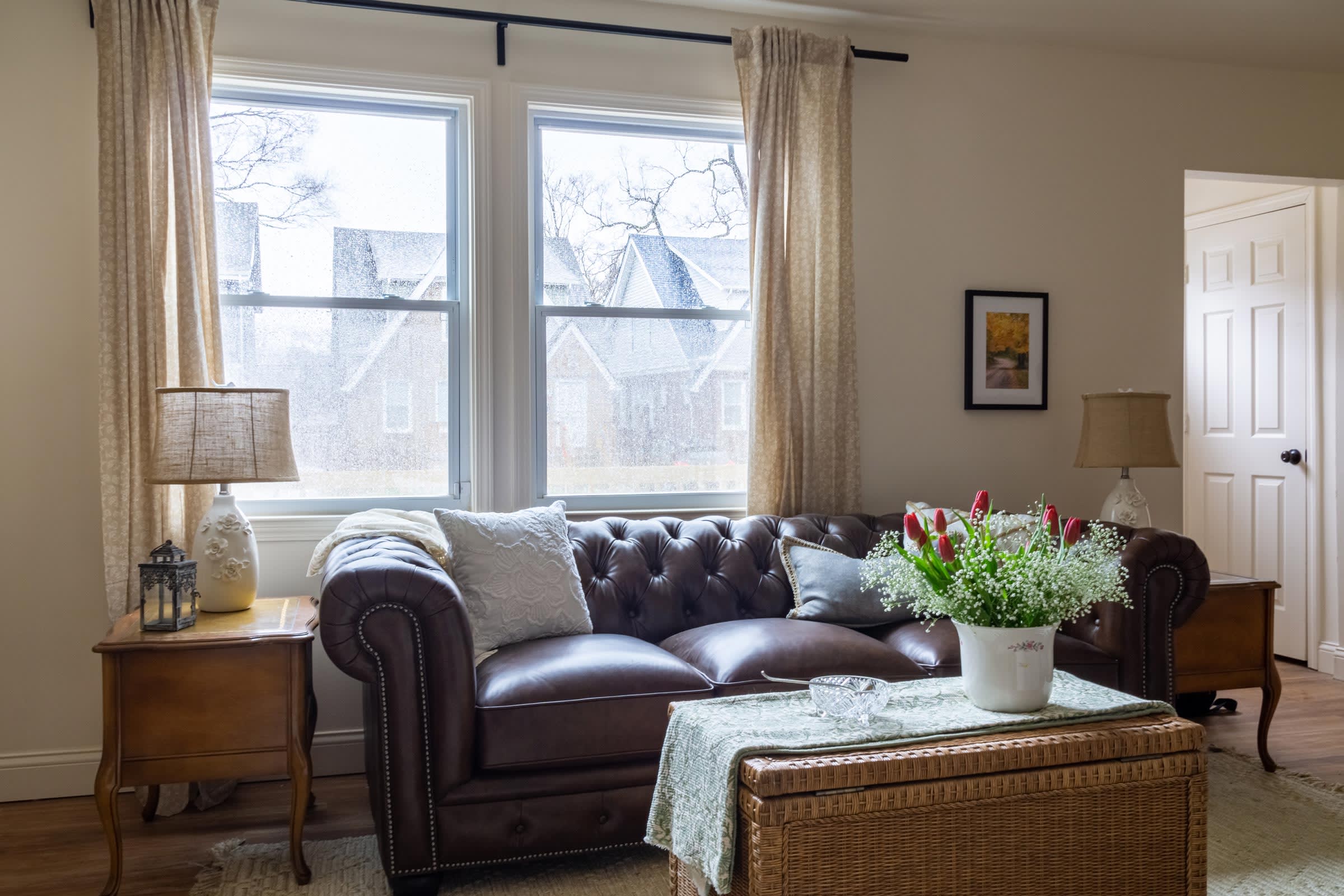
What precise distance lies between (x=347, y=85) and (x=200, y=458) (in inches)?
58.1

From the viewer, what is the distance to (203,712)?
2.45 metres

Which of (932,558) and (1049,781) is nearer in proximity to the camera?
(1049,781)

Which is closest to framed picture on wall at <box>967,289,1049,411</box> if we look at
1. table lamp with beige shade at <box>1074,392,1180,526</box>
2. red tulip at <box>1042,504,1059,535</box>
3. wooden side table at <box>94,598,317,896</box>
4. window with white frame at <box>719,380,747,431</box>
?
table lamp with beige shade at <box>1074,392,1180,526</box>

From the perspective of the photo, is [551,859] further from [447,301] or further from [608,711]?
[447,301]

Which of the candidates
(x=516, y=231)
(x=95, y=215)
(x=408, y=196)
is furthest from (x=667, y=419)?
(x=95, y=215)

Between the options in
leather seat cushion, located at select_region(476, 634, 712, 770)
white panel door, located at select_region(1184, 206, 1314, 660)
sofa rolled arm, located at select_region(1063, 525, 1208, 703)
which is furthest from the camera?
white panel door, located at select_region(1184, 206, 1314, 660)

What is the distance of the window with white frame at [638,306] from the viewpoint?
363cm

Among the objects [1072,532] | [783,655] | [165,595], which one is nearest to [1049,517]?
[1072,532]

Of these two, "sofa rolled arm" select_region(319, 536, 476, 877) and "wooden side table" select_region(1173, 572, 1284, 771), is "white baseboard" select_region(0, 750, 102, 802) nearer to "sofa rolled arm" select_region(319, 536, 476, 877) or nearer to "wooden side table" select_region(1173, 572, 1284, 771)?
"sofa rolled arm" select_region(319, 536, 476, 877)

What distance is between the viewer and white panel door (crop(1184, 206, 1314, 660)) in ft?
15.4

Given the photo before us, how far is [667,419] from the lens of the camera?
147 inches

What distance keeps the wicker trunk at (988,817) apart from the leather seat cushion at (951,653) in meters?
0.86

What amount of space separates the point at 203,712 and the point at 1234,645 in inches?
124

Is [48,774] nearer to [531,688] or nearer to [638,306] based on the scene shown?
[531,688]
